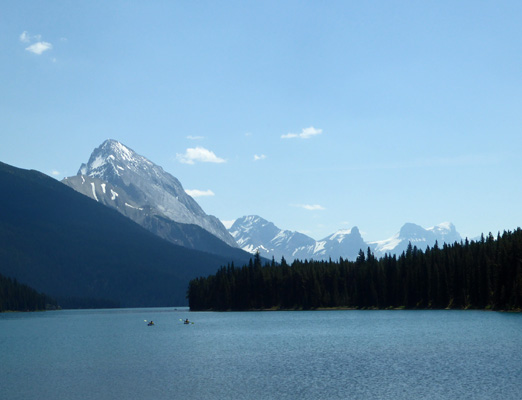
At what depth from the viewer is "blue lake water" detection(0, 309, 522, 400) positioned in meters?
62.1

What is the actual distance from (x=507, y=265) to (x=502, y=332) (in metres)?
67.9

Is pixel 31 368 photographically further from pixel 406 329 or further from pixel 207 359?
pixel 406 329

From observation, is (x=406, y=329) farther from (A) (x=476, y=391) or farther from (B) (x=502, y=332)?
(A) (x=476, y=391)

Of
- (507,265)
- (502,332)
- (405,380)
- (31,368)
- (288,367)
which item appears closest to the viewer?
(405,380)

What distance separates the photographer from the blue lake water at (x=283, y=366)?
2443 inches

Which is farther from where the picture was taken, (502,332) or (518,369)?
(502,332)

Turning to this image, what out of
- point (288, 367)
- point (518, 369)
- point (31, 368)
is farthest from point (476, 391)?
point (31, 368)

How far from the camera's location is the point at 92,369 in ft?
271

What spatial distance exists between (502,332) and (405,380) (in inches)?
2062

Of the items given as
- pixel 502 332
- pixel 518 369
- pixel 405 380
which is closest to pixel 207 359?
pixel 405 380

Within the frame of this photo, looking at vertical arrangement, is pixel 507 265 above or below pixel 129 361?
above

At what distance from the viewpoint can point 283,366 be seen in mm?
80875

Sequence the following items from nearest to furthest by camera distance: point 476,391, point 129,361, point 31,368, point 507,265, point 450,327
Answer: point 476,391 → point 31,368 → point 129,361 → point 450,327 → point 507,265

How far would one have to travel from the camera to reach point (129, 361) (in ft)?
300
